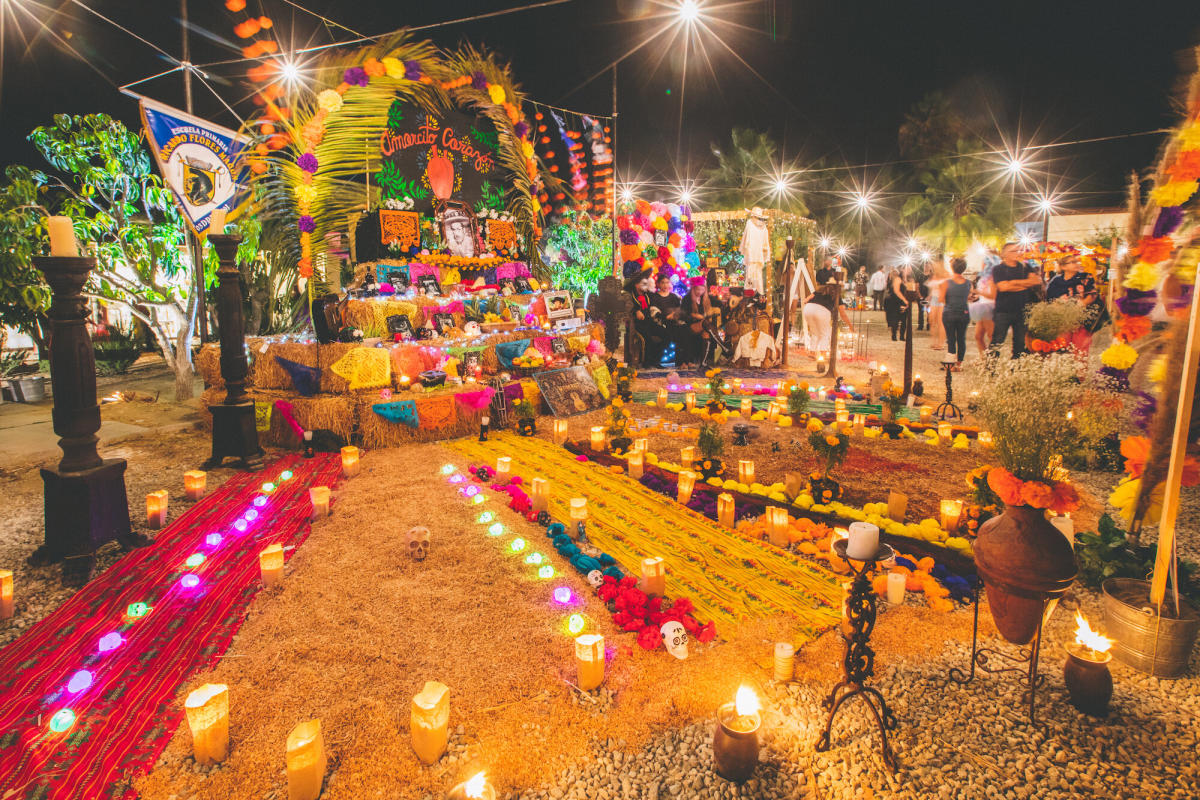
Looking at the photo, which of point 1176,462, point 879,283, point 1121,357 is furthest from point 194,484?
point 879,283

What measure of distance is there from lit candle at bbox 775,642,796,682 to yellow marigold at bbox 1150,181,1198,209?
3.05 meters

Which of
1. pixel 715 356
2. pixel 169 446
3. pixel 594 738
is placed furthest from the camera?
pixel 715 356

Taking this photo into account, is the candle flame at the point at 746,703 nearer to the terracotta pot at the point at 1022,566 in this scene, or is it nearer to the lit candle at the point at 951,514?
the terracotta pot at the point at 1022,566

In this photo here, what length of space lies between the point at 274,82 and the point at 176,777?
8913 millimetres

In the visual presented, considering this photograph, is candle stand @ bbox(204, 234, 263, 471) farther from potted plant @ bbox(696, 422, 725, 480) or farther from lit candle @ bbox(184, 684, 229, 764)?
potted plant @ bbox(696, 422, 725, 480)

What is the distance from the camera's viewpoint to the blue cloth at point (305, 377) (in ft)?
21.1

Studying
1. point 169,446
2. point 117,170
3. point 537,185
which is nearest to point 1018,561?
point 169,446

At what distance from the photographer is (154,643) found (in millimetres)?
2785

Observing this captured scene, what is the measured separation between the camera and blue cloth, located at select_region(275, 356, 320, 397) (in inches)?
253

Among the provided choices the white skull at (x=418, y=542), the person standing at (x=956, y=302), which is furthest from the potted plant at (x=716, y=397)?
the white skull at (x=418, y=542)

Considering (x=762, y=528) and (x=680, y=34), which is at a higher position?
(x=680, y=34)

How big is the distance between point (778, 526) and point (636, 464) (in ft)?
5.35

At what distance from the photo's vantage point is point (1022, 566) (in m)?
2.24

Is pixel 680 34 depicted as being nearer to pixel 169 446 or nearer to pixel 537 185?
pixel 537 185
